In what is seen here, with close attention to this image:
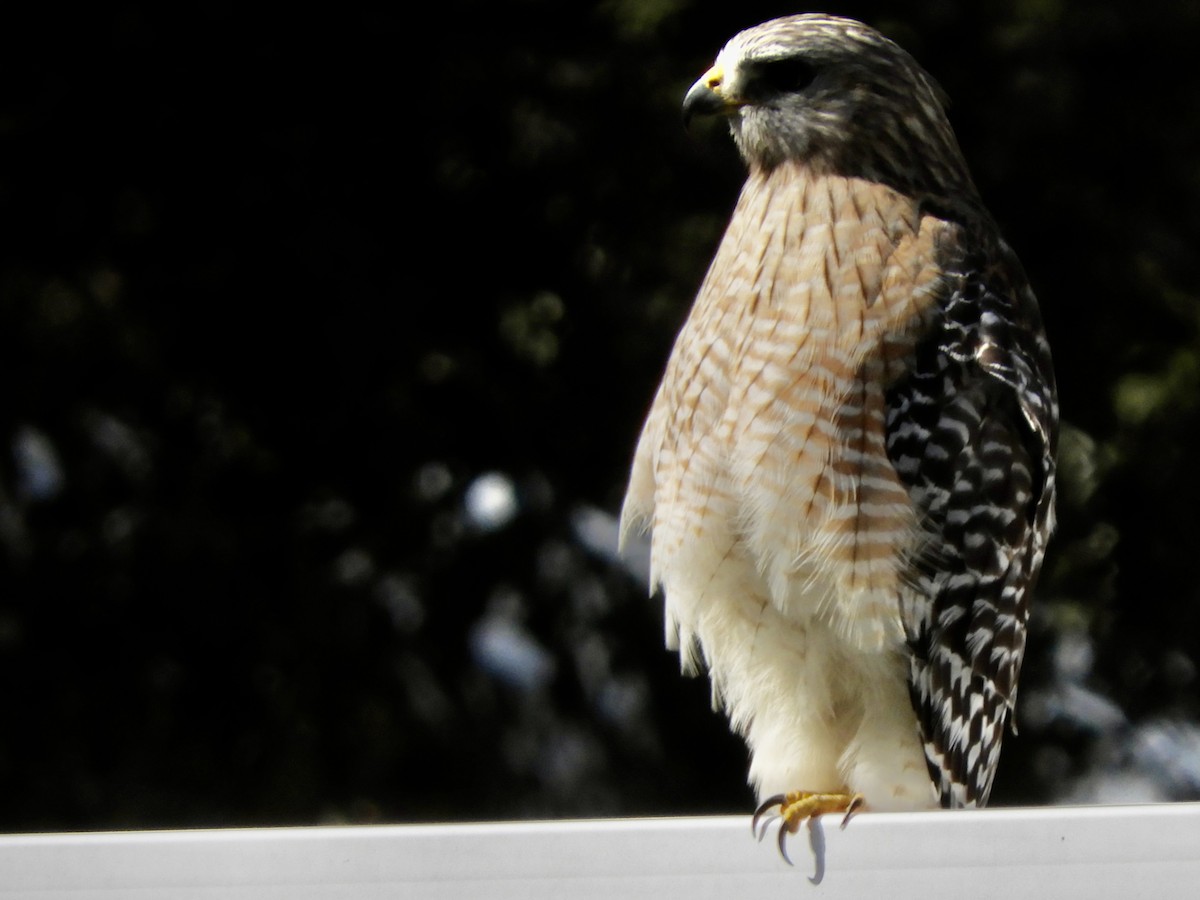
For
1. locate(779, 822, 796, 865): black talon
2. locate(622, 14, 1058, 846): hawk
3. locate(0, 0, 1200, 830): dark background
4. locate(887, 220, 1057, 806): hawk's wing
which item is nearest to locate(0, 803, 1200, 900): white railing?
locate(779, 822, 796, 865): black talon

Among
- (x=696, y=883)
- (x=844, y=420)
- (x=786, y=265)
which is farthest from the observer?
(x=786, y=265)

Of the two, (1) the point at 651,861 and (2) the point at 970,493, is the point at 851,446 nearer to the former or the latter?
(2) the point at 970,493

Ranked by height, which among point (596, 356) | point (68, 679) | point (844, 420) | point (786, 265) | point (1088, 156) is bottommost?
point (68, 679)

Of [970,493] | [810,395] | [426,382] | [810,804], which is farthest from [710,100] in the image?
[426,382]

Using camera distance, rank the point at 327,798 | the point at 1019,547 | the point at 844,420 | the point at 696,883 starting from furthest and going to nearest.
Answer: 1. the point at 327,798
2. the point at 1019,547
3. the point at 844,420
4. the point at 696,883

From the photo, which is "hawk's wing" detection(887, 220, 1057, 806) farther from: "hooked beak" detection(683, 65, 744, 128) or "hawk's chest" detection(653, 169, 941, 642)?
"hooked beak" detection(683, 65, 744, 128)

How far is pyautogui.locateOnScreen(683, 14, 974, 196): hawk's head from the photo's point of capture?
194cm

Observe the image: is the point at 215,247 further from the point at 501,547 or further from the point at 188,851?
the point at 188,851

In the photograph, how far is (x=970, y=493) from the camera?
73.2 inches

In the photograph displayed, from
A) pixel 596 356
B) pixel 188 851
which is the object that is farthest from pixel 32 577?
pixel 188 851

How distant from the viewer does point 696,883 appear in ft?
3.41

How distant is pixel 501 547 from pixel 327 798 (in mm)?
650

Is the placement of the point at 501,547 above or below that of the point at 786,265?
below

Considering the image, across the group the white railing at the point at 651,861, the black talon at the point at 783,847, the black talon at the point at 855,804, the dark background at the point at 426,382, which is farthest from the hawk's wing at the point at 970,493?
the dark background at the point at 426,382
